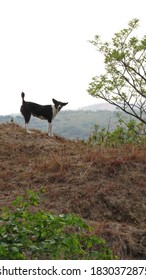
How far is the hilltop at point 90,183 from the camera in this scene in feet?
26.1

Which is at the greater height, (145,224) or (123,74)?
(123,74)

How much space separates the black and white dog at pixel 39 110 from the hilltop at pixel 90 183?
47.3 inches

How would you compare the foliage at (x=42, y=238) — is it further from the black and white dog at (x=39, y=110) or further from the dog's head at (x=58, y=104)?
the dog's head at (x=58, y=104)

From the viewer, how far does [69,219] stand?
5172mm

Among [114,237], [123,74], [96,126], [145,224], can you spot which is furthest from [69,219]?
[123,74]

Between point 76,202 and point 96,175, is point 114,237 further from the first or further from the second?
point 96,175

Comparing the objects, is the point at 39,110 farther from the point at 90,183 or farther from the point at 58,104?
the point at 90,183

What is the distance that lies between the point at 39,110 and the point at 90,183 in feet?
14.5

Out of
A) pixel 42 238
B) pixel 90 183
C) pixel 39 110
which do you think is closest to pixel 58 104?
pixel 39 110

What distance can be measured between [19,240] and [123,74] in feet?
54.8

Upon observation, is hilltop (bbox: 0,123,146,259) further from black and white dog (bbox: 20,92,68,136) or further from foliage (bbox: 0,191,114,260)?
foliage (bbox: 0,191,114,260)

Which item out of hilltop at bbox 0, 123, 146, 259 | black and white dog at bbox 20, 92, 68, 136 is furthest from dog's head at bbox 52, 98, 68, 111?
hilltop at bbox 0, 123, 146, 259

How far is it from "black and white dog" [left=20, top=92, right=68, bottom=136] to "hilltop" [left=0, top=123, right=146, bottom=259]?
1.20 meters

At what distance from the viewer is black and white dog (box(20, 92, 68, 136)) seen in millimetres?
13367
